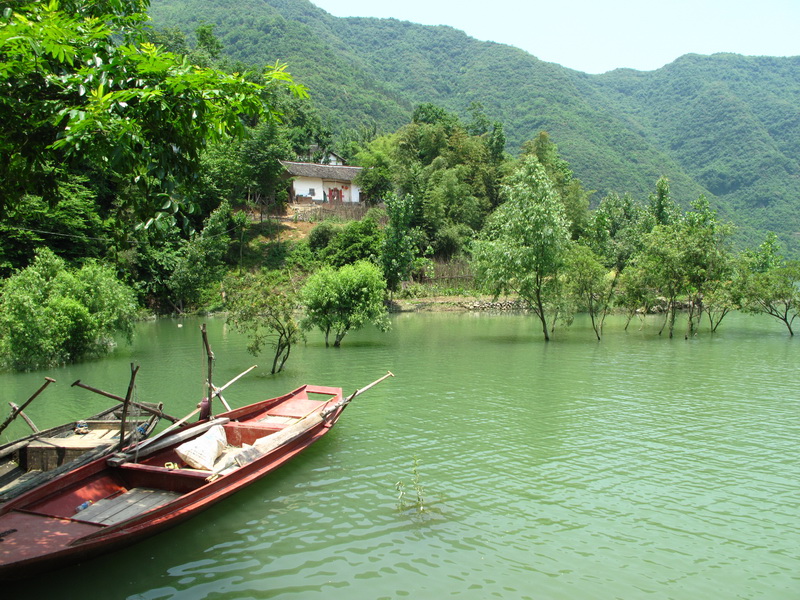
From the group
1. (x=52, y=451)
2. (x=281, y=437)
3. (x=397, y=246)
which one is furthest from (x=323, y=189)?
(x=52, y=451)

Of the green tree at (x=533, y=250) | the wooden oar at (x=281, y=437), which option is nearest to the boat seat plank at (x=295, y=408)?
the wooden oar at (x=281, y=437)

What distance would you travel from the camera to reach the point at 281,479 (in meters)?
9.84

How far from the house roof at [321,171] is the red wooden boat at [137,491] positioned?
47.5 metres

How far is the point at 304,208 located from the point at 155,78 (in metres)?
51.0

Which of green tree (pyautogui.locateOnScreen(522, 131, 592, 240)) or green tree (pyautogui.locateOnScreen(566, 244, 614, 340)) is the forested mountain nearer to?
green tree (pyautogui.locateOnScreen(522, 131, 592, 240))

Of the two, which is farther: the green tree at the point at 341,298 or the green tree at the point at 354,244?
the green tree at the point at 354,244

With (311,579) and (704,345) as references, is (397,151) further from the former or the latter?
(311,579)

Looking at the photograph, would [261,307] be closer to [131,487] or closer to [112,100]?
[131,487]

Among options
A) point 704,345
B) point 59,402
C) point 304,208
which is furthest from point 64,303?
point 304,208

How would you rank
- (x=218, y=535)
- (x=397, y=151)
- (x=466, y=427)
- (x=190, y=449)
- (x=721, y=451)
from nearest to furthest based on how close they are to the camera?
(x=218, y=535)
(x=190, y=449)
(x=721, y=451)
(x=466, y=427)
(x=397, y=151)

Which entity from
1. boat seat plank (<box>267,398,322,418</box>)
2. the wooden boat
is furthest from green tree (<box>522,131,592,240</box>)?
the wooden boat

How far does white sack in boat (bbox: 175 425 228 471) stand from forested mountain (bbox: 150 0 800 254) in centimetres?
7394

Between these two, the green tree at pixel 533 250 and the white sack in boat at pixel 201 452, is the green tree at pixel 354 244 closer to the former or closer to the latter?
the green tree at pixel 533 250

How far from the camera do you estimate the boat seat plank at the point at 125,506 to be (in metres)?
7.37
